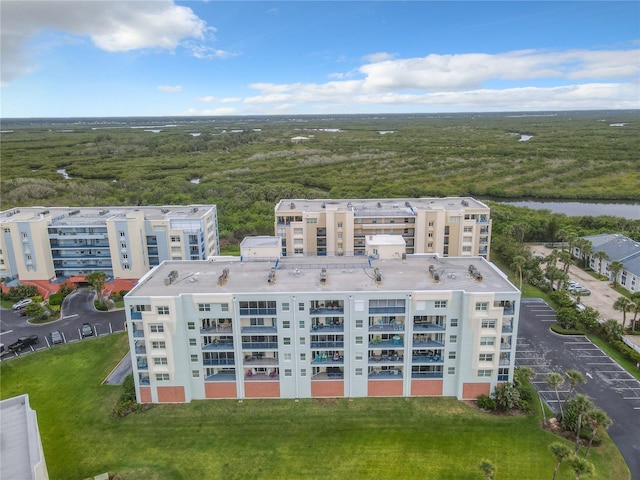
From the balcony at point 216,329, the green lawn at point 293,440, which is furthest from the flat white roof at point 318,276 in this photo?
the green lawn at point 293,440

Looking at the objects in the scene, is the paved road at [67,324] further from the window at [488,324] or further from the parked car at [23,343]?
the window at [488,324]

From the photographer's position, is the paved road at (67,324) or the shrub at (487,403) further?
the paved road at (67,324)

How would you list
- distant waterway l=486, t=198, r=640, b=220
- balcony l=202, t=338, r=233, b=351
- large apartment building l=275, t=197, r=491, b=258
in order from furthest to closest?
distant waterway l=486, t=198, r=640, b=220
large apartment building l=275, t=197, r=491, b=258
balcony l=202, t=338, r=233, b=351

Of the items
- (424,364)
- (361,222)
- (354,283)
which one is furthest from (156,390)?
(361,222)

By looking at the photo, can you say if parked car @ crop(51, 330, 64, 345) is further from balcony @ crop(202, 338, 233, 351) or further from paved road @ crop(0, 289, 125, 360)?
balcony @ crop(202, 338, 233, 351)

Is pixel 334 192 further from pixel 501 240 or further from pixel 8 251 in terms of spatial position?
pixel 8 251

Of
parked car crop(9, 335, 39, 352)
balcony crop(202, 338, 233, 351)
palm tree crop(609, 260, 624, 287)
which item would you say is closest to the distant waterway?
palm tree crop(609, 260, 624, 287)
